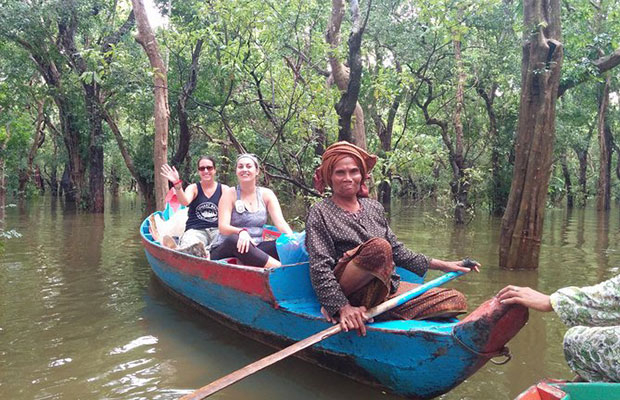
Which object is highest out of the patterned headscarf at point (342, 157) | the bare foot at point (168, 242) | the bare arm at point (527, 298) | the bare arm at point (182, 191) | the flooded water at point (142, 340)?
the patterned headscarf at point (342, 157)

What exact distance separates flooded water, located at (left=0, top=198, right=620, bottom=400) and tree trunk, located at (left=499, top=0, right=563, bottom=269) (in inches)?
32.4

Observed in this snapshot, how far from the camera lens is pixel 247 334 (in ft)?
14.4

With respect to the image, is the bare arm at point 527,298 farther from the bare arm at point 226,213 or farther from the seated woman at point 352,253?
the bare arm at point 226,213

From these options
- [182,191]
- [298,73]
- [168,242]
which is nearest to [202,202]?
[182,191]

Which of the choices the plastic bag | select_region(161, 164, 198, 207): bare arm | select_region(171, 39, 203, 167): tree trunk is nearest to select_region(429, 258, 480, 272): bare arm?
the plastic bag

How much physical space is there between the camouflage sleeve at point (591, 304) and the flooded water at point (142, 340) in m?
1.53

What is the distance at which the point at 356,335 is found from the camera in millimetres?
3184

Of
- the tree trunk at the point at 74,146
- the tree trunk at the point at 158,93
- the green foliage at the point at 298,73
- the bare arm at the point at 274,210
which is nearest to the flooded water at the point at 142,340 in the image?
the bare arm at the point at 274,210

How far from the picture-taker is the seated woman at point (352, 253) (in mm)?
2963

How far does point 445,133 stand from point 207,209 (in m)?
11.4

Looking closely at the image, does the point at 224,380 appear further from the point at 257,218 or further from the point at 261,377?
the point at 257,218

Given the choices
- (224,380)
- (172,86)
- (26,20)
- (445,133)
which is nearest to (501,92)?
(445,133)

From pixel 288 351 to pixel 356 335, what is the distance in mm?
546

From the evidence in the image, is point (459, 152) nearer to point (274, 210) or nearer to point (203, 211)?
point (203, 211)
